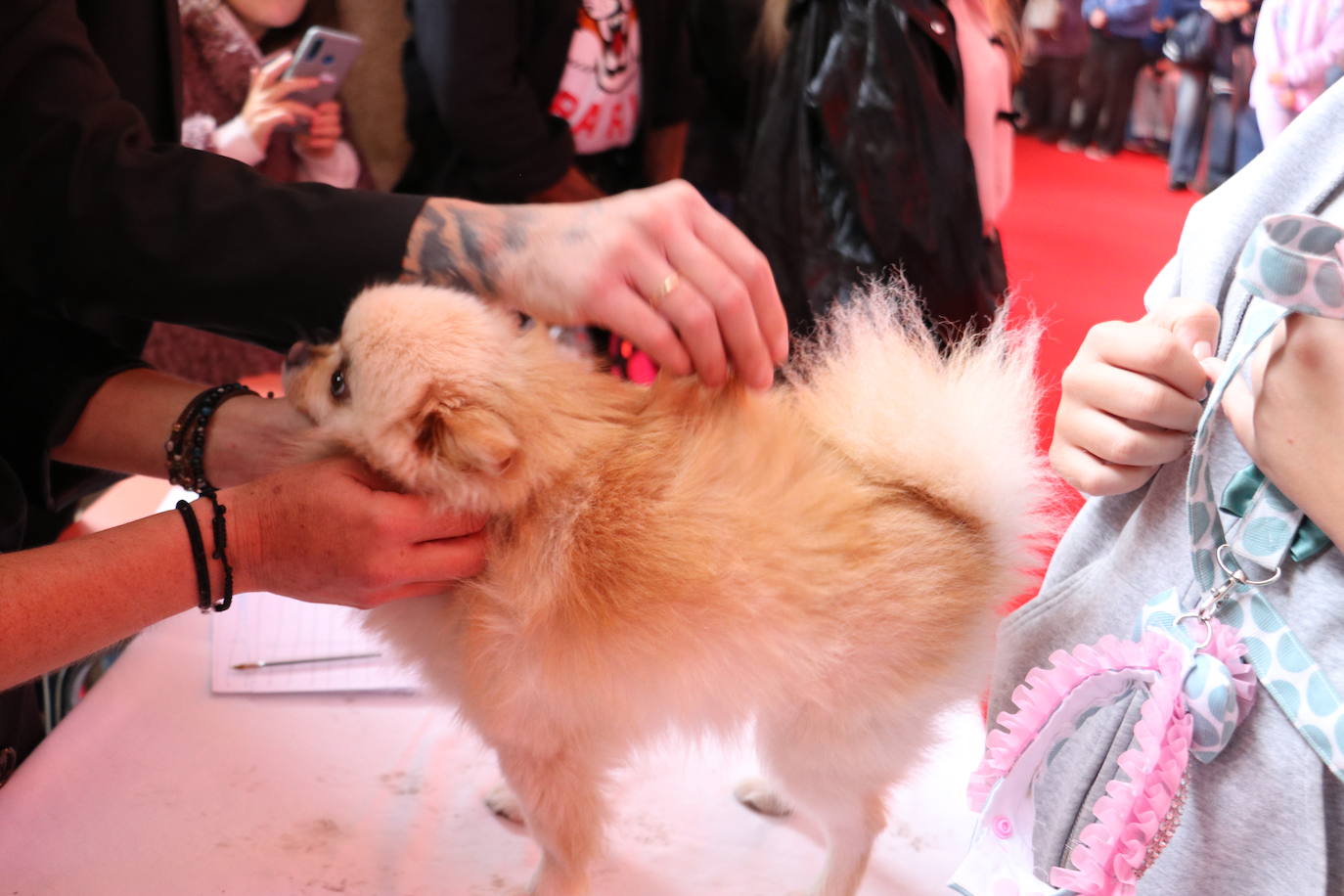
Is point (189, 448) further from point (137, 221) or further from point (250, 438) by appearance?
point (137, 221)

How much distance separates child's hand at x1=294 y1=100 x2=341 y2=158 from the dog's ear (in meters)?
1.38

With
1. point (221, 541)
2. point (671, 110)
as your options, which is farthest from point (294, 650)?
point (671, 110)

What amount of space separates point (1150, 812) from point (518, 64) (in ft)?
5.66

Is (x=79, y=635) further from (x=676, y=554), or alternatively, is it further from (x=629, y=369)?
(x=629, y=369)

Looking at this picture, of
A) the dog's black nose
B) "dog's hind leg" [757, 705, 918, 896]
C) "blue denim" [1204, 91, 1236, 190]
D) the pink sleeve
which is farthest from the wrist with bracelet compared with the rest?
"blue denim" [1204, 91, 1236, 190]

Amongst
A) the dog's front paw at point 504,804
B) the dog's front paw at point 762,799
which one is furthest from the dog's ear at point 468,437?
the dog's front paw at point 762,799

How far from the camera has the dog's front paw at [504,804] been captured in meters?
1.16

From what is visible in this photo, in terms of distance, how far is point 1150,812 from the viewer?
2.21 feet

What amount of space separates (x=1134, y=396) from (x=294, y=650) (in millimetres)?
1137

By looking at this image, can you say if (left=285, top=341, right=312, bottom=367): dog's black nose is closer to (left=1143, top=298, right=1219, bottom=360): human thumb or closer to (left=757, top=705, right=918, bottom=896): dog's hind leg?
(left=757, top=705, right=918, bottom=896): dog's hind leg

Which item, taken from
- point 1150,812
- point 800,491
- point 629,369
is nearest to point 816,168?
point 629,369

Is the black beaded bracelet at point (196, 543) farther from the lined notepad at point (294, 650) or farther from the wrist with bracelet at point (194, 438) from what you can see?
the lined notepad at point (294, 650)

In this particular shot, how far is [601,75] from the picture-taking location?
2.01 metres

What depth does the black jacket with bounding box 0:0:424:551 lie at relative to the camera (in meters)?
0.91
